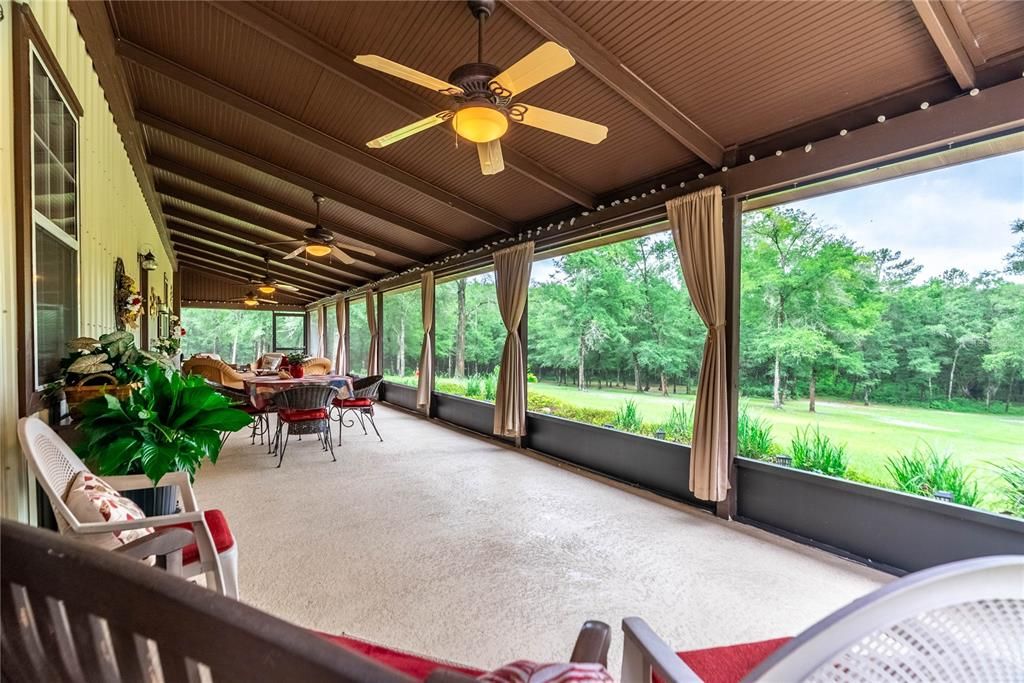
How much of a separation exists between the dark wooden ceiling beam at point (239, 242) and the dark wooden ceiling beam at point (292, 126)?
3.87 meters

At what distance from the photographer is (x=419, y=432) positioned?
671cm

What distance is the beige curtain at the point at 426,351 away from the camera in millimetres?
7711

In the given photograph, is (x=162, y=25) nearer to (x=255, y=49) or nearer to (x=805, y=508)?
(x=255, y=49)

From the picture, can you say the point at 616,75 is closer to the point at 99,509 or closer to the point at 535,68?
the point at 535,68

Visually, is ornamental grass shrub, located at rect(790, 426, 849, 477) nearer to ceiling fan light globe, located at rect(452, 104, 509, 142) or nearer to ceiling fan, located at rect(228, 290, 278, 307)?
ceiling fan light globe, located at rect(452, 104, 509, 142)

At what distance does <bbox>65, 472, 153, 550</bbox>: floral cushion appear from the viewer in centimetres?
169

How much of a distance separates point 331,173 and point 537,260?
253cm

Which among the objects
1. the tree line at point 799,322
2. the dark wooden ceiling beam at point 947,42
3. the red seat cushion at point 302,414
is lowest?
the red seat cushion at point 302,414

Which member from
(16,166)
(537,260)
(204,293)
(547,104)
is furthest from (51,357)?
(204,293)

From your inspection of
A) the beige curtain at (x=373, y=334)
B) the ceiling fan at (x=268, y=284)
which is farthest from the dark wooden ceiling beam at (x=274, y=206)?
the ceiling fan at (x=268, y=284)

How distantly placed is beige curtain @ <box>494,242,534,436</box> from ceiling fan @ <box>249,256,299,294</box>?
564 centimetres

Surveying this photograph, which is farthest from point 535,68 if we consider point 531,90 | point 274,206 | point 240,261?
point 240,261

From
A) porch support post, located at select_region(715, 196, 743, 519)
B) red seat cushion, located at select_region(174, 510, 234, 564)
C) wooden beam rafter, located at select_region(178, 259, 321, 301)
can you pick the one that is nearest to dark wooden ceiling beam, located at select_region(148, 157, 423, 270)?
porch support post, located at select_region(715, 196, 743, 519)

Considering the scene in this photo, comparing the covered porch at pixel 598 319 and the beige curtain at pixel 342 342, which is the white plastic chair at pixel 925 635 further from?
the beige curtain at pixel 342 342
